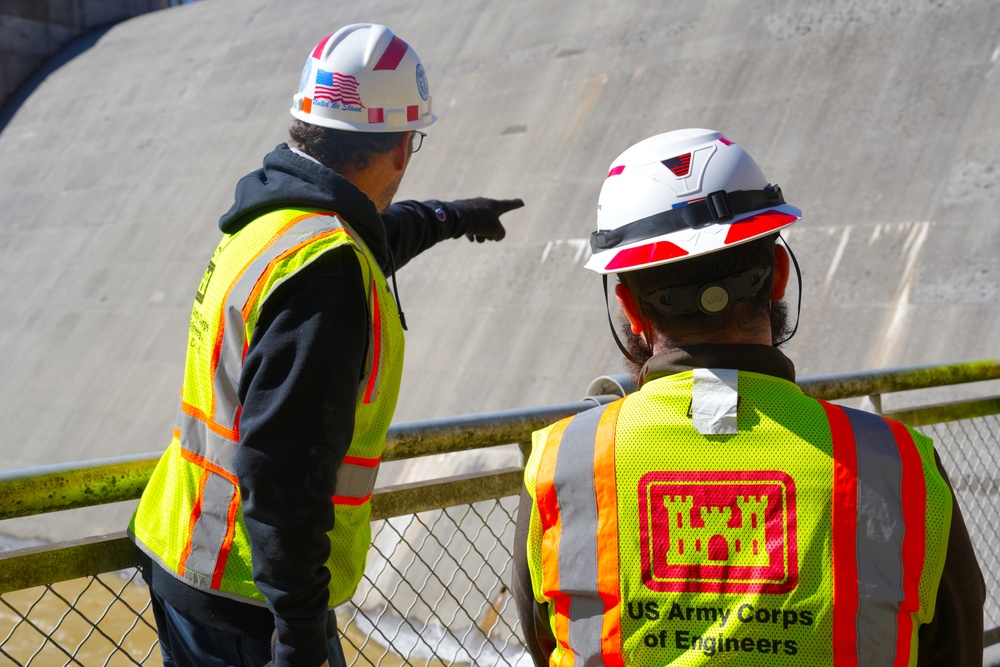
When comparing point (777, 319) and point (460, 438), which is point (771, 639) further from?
point (460, 438)

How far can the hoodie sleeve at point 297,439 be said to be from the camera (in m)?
1.62

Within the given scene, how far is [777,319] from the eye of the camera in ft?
→ 5.23

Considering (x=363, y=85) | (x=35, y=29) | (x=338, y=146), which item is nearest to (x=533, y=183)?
(x=363, y=85)

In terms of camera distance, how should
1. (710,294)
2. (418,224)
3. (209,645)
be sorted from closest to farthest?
(710,294), (209,645), (418,224)

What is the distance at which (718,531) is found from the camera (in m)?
1.37

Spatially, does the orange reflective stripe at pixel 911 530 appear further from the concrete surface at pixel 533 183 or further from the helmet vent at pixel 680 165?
the concrete surface at pixel 533 183

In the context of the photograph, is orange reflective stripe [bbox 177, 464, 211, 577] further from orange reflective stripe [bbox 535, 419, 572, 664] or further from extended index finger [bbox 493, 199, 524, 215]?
extended index finger [bbox 493, 199, 524, 215]

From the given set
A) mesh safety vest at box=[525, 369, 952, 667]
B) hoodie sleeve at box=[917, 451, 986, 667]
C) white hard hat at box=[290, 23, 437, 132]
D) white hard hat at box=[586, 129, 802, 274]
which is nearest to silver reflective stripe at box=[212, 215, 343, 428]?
white hard hat at box=[290, 23, 437, 132]

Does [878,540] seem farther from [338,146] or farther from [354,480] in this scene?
[338,146]

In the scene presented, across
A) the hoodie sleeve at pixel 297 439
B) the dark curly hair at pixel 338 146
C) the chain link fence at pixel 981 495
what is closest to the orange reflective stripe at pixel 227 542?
the hoodie sleeve at pixel 297 439

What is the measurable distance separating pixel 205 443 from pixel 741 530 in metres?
1.00

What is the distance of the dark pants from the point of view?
1.83m

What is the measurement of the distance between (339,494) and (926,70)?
20.1 feet

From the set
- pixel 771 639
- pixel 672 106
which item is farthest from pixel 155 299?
pixel 771 639
